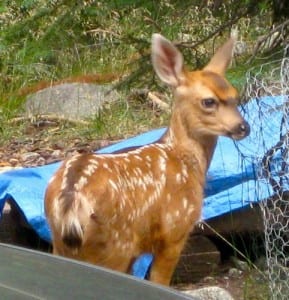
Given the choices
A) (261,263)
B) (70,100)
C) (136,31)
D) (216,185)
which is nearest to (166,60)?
(216,185)

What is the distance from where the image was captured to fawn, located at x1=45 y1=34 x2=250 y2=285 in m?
6.36

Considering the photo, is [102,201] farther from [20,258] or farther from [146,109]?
[146,109]

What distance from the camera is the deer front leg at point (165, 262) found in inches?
273

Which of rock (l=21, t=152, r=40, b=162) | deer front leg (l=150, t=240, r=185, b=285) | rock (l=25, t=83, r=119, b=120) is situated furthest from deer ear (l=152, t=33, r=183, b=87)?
rock (l=25, t=83, r=119, b=120)

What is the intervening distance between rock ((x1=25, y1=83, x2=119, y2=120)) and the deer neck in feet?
16.1

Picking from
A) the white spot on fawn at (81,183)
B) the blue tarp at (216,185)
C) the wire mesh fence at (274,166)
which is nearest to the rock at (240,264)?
the blue tarp at (216,185)

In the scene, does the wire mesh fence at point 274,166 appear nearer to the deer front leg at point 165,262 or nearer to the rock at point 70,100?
the deer front leg at point 165,262

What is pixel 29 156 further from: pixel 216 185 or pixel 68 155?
pixel 216 185

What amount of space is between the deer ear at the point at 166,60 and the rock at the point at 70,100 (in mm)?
4728

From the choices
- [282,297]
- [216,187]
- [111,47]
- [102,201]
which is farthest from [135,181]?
[111,47]

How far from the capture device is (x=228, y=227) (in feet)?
26.9

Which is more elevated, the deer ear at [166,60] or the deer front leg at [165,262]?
the deer ear at [166,60]

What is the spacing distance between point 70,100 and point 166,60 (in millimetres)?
5319

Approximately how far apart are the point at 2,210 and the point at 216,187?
1.31m
